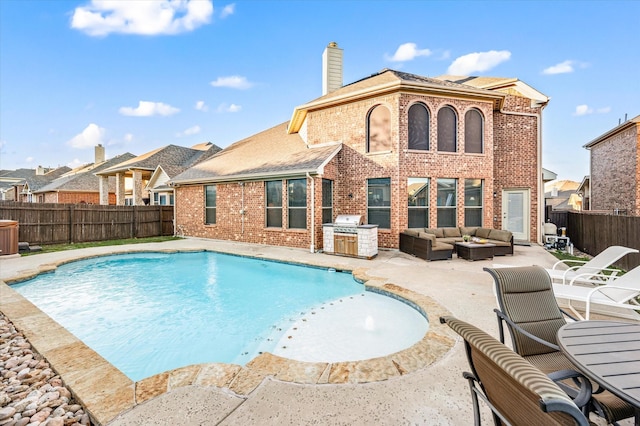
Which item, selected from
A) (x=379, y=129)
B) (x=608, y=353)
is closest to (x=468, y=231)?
(x=379, y=129)

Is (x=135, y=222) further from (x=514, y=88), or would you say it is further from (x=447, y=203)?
(x=514, y=88)

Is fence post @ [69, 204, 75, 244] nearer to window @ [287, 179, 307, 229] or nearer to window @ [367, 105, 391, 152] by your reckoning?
window @ [287, 179, 307, 229]

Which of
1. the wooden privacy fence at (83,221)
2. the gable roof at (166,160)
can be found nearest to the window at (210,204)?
the wooden privacy fence at (83,221)

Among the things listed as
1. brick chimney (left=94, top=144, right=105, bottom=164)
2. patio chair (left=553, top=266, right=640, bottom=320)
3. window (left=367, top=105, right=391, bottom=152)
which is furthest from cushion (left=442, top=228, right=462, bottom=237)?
brick chimney (left=94, top=144, right=105, bottom=164)

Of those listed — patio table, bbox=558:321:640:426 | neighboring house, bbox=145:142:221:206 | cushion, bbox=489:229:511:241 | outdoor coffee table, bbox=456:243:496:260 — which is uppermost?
neighboring house, bbox=145:142:221:206

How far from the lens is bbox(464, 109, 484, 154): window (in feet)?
36.0

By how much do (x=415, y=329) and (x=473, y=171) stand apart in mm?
8383

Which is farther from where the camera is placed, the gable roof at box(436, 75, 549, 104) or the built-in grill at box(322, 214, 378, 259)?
the gable roof at box(436, 75, 549, 104)

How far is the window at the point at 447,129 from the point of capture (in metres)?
10.8

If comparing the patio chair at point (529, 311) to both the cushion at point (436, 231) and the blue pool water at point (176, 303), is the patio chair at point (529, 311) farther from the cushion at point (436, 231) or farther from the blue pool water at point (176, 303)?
the cushion at point (436, 231)

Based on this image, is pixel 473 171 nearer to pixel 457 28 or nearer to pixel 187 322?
pixel 457 28

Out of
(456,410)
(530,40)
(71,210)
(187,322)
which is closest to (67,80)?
(71,210)

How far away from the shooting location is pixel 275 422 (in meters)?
2.21

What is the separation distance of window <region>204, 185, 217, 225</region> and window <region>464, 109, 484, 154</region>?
10734mm
